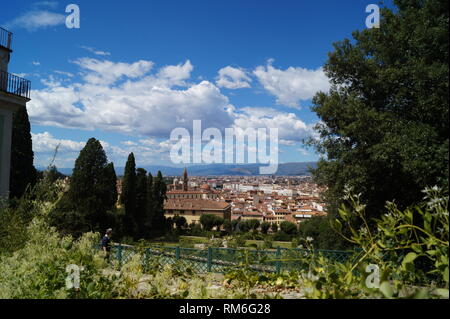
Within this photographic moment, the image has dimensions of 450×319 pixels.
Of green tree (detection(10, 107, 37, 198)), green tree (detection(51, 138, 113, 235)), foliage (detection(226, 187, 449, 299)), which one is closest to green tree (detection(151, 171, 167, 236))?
green tree (detection(51, 138, 113, 235))

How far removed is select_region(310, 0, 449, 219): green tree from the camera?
653 centimetres

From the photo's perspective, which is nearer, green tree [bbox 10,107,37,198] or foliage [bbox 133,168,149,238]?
green tree [bbox 10,107,37,198]

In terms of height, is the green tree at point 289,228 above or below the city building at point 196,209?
below

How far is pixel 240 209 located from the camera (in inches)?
3814

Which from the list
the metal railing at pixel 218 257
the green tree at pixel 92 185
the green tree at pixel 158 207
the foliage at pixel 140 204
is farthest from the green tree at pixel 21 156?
the green tree at pixel 158 207

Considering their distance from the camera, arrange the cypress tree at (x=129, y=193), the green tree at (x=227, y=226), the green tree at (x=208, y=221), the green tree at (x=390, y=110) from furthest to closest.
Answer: the green tree at (x=227, y=226), the green tree at (x=208, y=221), the cypress tree at (x=129, y=193), the green tree at (x=390, y=110)

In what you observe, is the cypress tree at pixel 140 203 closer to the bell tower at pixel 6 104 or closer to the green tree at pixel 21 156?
the green tree at pixel 21 156

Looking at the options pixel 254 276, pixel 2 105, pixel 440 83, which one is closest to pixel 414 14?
pixel 440 83

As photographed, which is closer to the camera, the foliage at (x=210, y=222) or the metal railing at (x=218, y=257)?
the metal railing at (x=218, y=257)

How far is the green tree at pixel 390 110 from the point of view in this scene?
21.4 feet

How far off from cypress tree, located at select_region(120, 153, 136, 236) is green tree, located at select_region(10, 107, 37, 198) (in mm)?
16563

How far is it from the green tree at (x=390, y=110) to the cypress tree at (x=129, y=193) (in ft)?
105

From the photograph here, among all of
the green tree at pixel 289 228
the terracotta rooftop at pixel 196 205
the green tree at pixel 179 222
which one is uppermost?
the terracotta rooftop at pixel 196 205

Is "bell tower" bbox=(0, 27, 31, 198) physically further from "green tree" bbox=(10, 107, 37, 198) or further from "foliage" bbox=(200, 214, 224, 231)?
"foliage" bbox=(200, 214, 224, 231)
